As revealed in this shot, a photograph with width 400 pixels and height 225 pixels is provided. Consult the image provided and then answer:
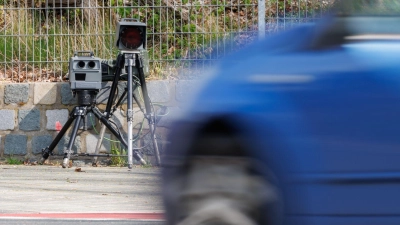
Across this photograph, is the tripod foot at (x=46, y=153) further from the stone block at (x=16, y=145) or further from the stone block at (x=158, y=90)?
the stone block at (x=158, y=90)

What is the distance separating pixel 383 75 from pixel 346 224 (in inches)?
23.1

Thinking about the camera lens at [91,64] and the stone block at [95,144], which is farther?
the stone block at [95,144]

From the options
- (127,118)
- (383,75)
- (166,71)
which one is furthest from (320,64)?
(166,71)

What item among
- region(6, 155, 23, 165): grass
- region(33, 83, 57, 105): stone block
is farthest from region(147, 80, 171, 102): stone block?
region(6, 155, 23, 165): grass

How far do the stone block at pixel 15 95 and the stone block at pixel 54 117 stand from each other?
38cm

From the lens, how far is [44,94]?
1255 cm

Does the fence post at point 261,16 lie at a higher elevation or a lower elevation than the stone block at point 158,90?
higher

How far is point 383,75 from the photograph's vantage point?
348 cm

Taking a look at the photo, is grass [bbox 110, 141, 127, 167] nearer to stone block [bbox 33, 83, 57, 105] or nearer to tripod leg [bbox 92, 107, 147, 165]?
tripod leg [bbox 92, 107, 147, 165]

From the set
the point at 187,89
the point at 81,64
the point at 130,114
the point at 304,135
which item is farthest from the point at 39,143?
the point at 304,135

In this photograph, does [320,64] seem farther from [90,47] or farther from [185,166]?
[90,47]

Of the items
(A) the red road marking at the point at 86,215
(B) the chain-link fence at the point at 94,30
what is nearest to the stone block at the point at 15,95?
(B) the chain-link fence at the point at 94,30

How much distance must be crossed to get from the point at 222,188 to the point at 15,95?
30.9ft

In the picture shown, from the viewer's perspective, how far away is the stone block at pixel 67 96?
12578mm
